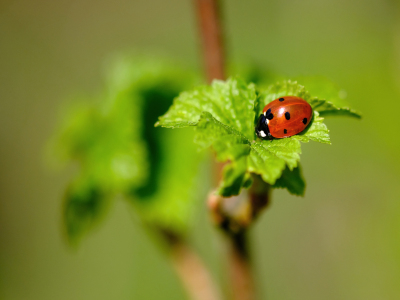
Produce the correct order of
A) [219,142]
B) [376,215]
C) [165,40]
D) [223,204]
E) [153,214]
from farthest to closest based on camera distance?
1. [165,40]
2. [376,215]
3. [153,214]
4. [223,204]
5. [219,142]

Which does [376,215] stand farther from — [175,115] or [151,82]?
[175,115]

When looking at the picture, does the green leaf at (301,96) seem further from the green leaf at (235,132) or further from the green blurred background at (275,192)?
the green blurred background at (275,192)

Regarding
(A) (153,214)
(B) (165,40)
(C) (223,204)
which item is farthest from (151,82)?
(B) (165,40)

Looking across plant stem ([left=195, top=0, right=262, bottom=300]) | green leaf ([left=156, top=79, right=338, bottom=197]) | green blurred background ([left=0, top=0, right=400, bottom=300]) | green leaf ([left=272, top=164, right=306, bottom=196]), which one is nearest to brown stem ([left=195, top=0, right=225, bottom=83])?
plant stem ([left=195, top=0, right=262, bottom=300])

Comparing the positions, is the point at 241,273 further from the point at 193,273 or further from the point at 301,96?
the point at 301,96

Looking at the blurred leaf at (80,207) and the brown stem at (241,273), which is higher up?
the blurred leaf at (80,207)

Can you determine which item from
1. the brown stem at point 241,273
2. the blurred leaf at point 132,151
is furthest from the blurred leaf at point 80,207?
the brown stem at point 241,273

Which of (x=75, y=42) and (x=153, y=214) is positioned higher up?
(x=75, y=42)
